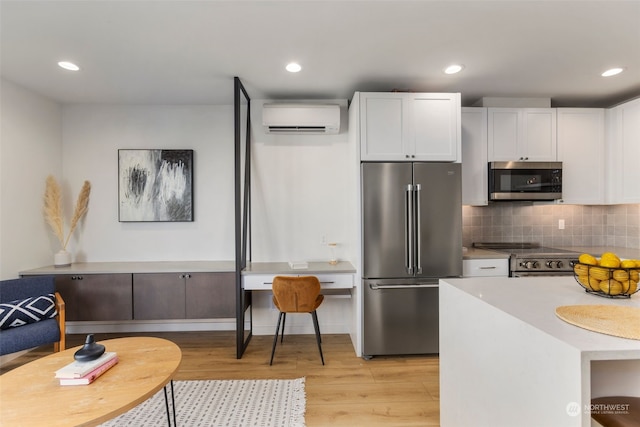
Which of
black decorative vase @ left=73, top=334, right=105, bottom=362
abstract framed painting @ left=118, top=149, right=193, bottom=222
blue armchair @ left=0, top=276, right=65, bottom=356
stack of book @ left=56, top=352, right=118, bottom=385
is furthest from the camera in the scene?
abstract framed painting @ left=118, top=149, right=193, bottom=222

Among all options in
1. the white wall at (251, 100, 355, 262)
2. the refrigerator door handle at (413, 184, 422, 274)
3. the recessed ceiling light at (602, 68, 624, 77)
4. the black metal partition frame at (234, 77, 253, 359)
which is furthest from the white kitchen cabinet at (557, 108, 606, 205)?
the black metal partition frame at (234, 77, 253, 359)

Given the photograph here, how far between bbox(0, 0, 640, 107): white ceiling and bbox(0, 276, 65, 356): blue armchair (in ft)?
6.28

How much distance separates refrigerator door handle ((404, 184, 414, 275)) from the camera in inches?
112

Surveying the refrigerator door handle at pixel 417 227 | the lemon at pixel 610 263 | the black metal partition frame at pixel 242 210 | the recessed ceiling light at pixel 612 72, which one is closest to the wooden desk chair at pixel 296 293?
the black metal partition frame at pixel 242 210

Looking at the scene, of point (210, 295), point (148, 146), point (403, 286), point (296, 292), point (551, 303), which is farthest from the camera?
point (148, 146)

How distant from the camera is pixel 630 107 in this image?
319 cm

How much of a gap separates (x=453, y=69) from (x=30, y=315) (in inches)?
164

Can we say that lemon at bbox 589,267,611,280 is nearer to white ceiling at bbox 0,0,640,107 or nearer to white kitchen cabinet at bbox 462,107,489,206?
white ceiling at bbox 0,0,640,107

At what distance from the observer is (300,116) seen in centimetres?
328

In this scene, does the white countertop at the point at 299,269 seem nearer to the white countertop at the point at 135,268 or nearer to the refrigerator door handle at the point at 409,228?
Result: the white countertop at the point at 135,268

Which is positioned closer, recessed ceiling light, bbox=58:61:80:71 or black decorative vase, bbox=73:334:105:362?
black decorative vase, bbox=73:334:105:362

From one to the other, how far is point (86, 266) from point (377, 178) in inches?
127

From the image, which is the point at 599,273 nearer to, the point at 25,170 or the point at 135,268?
the point at 135,268

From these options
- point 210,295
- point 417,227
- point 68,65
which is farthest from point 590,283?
point 68,65
